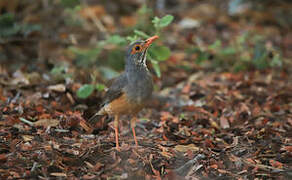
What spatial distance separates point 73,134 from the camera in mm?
5227

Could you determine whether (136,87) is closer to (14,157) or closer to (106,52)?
(14,157)

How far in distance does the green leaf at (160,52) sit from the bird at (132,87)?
2.95ft

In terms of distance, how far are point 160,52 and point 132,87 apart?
54.3 inches

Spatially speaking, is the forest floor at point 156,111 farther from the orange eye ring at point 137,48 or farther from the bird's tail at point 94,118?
the orange eye ring at point 137,48

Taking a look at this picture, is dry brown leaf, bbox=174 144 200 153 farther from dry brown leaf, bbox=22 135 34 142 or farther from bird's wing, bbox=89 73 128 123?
dry brown leaf, bbox=22 135 34 142

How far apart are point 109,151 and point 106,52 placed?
3.67 metres

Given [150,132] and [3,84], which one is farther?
[3,84]

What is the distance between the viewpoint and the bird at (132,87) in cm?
499

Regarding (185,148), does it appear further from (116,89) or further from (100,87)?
(100,87)

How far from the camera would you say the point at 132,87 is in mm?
5012

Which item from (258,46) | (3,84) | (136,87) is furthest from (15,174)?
(258,46)

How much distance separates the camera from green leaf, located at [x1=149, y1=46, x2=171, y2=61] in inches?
242

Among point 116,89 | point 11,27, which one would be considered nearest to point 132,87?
point 116,89

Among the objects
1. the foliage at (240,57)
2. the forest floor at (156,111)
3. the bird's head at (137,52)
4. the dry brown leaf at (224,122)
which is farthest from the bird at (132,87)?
the foliage at (240,57)
